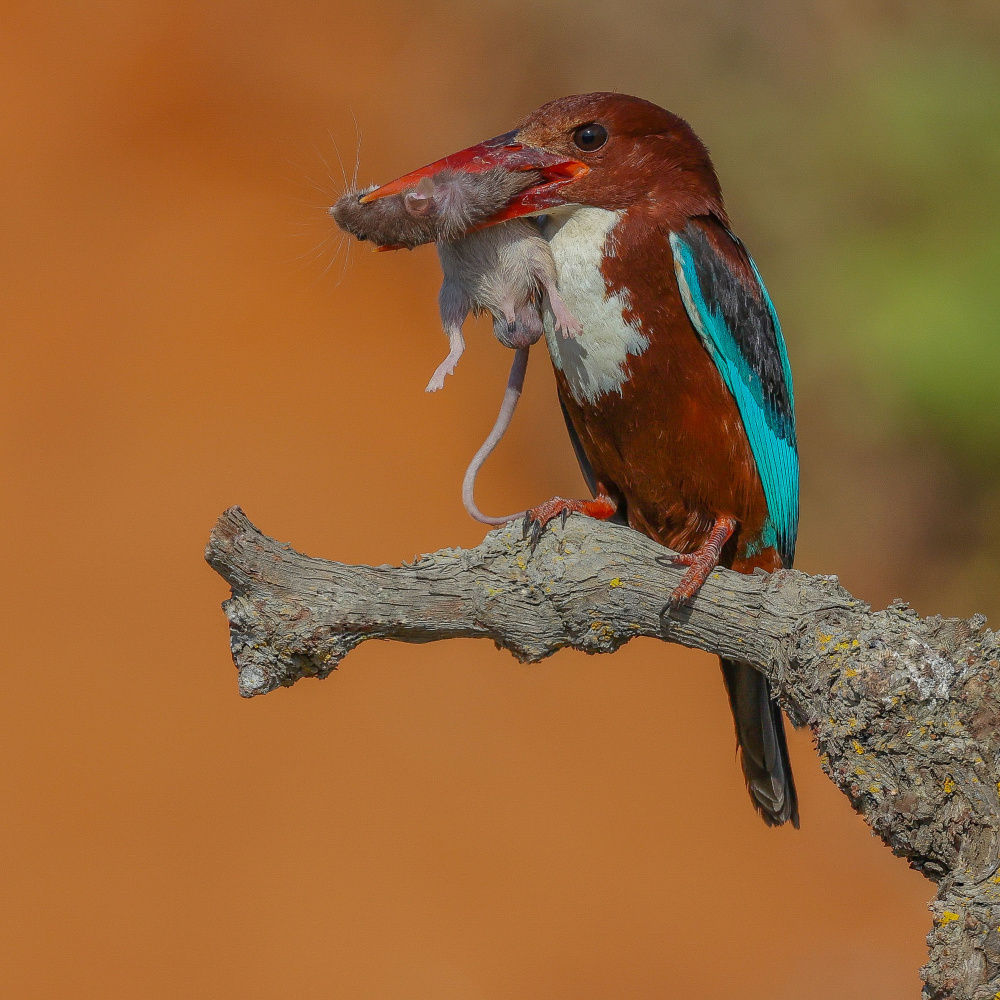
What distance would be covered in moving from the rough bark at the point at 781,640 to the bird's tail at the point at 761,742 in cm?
46

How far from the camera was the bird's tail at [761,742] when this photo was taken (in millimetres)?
2535

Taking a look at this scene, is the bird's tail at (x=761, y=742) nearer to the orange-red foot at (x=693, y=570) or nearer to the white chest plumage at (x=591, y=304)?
the orange-red foot at (x=693, y=570)

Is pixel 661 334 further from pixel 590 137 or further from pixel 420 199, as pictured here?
pixel 420 199

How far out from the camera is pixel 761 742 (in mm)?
2547

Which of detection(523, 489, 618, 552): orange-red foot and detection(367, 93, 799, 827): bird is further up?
detection(367, 93, 799, 827): bird

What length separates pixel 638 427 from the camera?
7.73 feet

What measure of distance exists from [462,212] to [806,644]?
1.05m

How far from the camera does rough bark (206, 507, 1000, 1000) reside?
1.77m

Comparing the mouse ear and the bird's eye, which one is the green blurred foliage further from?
the mouse ear

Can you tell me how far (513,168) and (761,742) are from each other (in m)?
1.43

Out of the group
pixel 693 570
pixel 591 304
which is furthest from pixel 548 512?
pixel 591 304

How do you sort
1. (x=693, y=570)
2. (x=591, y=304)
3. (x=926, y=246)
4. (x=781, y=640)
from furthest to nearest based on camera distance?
(x=926, y=246) < (x=591, y=304) < (x=693, y=570) < (x=781, y=640)

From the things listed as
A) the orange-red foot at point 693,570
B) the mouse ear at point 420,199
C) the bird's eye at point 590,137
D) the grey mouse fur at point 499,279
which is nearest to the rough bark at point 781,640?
the orange-red foot at point 693,570

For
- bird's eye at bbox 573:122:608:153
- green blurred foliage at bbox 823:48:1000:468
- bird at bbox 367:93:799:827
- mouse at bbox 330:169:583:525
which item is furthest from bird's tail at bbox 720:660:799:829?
green blurred foliage at bbox 823:48:1000:468
